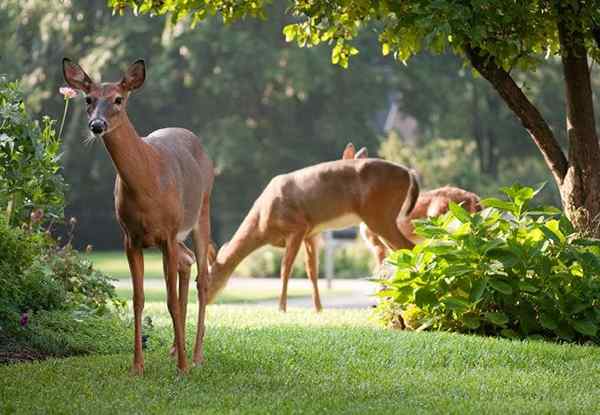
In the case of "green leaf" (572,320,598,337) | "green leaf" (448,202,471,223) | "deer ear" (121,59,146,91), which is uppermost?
"deer ear" (121,59,146,91)

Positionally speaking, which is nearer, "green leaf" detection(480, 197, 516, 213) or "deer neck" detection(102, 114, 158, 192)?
"deer neck" detection(102, 114, 158, 192)

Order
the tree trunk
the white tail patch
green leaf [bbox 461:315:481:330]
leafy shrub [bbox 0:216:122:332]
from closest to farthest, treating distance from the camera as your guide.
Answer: leafy shrub [bbox 0:216:122:332] → green leaf [bbox 461:315:481:330] → the tree trunk → the white tail patch

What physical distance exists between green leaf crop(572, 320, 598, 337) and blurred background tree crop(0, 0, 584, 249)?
2667 centimetres

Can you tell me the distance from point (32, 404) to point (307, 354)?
2304 mm

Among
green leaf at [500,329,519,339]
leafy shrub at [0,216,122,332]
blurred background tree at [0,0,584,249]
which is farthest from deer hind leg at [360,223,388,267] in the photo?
blurred background tree at [0,0,584,249]

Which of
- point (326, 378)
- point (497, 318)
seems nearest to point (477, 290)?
point (497, 318)

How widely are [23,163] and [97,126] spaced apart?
2078 mm

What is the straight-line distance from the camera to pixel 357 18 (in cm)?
1051

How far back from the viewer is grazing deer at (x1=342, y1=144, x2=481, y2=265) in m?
13.4

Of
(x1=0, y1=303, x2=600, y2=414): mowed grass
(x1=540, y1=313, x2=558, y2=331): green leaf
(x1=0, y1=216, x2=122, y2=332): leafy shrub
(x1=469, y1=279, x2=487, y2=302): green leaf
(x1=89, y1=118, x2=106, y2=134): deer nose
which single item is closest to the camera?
(x1=0, y1=303, x2=600, y2=414): mowed grass

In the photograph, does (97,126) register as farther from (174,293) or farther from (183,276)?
(183,276)

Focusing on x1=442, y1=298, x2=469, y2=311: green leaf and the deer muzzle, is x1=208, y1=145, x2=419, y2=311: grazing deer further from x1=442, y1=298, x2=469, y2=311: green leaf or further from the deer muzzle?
the deer muzzle

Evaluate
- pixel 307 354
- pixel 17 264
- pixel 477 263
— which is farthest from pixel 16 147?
pixel 477 263

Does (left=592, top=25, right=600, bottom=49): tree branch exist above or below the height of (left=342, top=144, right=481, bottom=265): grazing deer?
above
